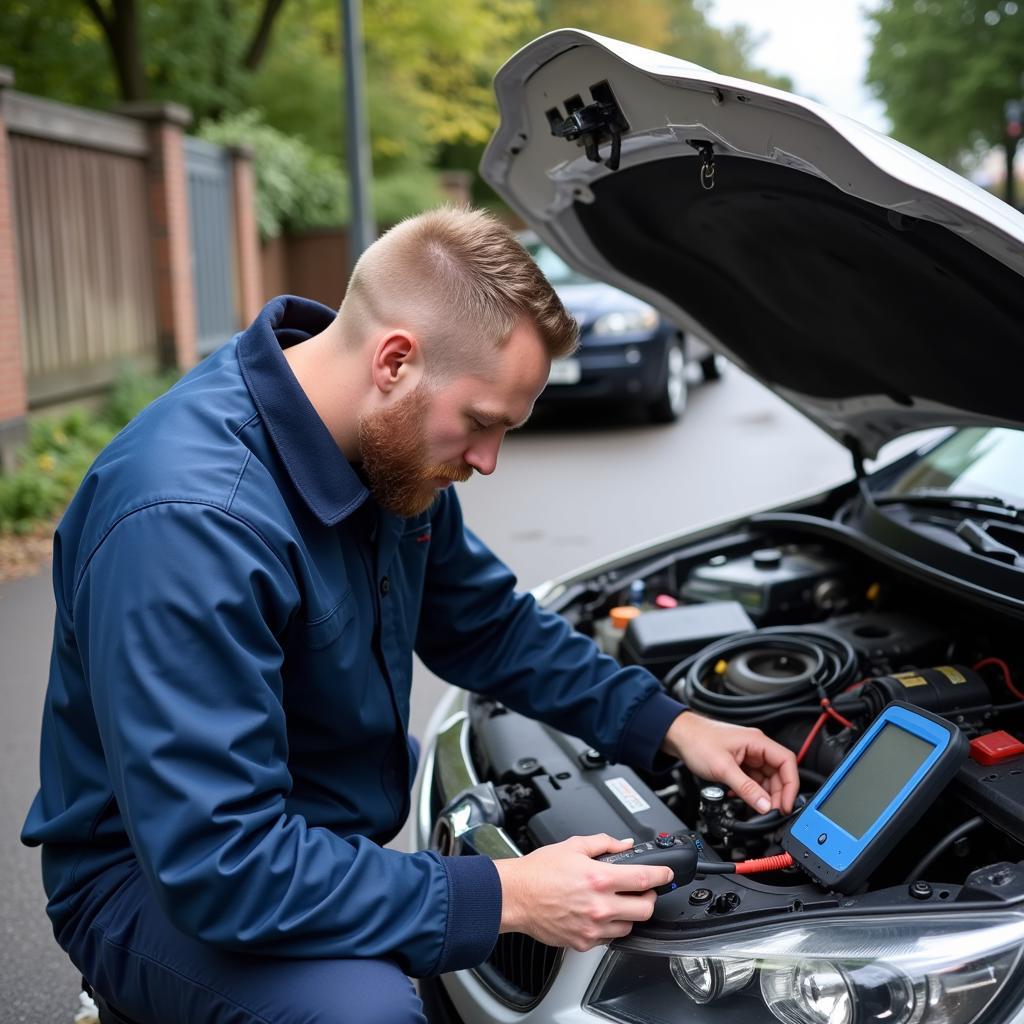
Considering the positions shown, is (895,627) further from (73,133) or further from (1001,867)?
(73,133)

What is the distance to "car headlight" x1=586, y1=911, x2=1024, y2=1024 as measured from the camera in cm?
146

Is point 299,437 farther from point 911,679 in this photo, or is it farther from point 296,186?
point 296,186

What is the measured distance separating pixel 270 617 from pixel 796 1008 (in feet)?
3.03

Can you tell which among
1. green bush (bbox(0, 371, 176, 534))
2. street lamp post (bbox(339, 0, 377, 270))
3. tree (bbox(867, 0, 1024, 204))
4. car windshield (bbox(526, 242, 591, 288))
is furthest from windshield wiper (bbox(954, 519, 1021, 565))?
tree (bbox(867, 0, 1024, 204))

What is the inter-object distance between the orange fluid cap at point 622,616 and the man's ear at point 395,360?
3.62 feet

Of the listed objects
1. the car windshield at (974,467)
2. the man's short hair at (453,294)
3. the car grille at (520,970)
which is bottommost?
the car grille at (520,970)

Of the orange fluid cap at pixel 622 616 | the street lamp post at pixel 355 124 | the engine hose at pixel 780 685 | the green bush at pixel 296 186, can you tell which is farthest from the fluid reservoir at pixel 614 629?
the green bush at pixel 296 186

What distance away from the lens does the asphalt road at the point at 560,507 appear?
300 cm

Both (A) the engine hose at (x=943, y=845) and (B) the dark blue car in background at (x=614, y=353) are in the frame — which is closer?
(A) the engine hose at (x=943, y=845)

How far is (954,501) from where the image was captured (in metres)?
2.79

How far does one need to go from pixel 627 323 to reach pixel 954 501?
259 inches

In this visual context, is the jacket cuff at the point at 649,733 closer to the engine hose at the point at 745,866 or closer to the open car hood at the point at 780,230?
the engine hose at the point at 745,866

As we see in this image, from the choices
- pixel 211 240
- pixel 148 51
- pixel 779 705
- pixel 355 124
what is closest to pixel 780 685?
pixel 779 705

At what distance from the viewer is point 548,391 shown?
9469mm
